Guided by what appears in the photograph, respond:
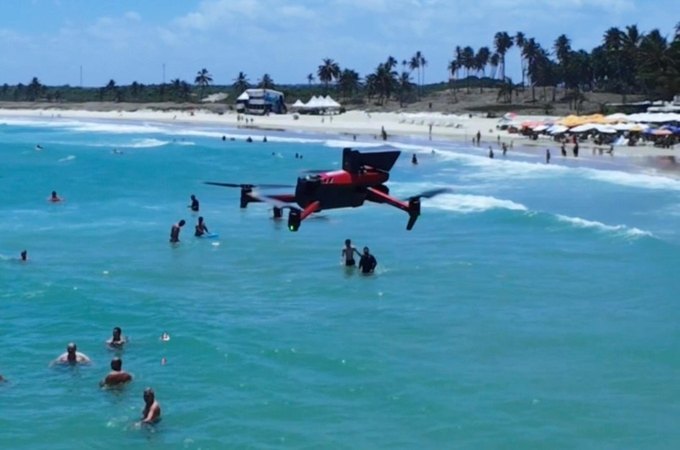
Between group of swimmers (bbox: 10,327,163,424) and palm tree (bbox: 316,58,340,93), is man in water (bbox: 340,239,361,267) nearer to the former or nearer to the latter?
group of swimmers (bbox: 10,327,163,424)

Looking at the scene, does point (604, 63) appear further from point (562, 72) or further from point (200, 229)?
point (200, 229)

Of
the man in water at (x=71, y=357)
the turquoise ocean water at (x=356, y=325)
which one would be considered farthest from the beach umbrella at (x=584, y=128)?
the man in water at (x=71, y=357)

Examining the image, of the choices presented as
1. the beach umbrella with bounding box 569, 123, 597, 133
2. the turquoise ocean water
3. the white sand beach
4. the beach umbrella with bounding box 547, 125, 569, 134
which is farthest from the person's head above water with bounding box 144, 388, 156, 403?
the beach umbrella with bounding box 547, 125, 569, 134

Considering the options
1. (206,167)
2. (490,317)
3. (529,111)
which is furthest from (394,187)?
(529,111)

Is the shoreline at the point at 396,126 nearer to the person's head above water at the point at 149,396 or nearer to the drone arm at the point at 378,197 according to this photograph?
the person's head above water at the point at 149,396

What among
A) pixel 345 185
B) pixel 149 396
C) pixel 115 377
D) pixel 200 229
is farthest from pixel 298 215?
pixel 200 229

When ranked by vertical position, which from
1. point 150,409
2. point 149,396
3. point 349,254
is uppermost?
point 349,254
